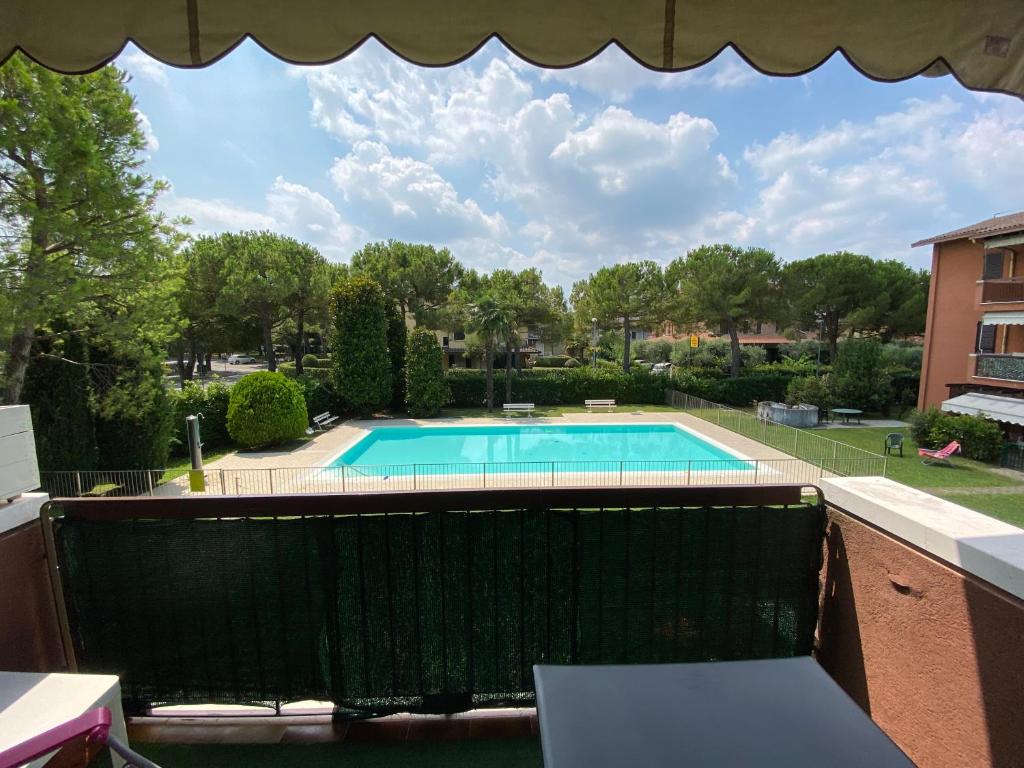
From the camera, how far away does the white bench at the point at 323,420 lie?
15.9 m

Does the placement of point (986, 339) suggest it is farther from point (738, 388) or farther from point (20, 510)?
point (20, 510)

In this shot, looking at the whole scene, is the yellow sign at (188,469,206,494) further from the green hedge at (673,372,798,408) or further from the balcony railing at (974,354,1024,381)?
the balcony railing at (974,354,1024,381)

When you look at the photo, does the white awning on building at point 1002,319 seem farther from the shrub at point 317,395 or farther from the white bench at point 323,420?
the shrub at point 317,395

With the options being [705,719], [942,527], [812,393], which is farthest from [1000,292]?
[705,719]

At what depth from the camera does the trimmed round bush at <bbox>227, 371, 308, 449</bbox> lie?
12.9 meters

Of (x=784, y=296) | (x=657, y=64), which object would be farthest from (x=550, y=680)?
(x=784, y=296)

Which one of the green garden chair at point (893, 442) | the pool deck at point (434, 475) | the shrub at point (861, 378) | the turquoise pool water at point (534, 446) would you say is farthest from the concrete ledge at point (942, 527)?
the shrub at point (861, 378)

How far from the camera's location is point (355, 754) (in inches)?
72.1

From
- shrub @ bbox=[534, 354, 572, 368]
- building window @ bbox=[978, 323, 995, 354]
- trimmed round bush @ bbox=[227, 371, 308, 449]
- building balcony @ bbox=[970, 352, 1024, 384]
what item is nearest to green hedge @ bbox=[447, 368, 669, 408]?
trimmed round bush @ bbox=[227, 371, 308, 449]

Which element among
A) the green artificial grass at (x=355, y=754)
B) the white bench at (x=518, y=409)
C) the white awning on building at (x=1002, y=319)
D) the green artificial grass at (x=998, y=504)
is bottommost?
the green artificial grass at (x=998, y=504)

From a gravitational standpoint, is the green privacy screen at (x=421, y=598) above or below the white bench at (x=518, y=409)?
above

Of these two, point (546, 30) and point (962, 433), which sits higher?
point (546, 30)

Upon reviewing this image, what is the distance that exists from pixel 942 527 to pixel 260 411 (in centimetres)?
1430

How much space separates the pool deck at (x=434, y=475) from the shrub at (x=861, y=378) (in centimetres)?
653
